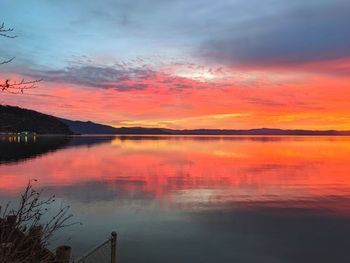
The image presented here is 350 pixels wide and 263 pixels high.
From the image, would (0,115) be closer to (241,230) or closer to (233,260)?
(233,260)

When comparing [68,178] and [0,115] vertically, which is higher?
[0,115]

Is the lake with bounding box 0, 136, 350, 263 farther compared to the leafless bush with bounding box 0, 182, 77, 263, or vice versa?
the lake with bounding box 0, 136, 350, 263

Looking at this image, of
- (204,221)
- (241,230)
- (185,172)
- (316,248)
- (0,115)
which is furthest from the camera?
(185,172)

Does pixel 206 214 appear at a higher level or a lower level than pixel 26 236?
lower

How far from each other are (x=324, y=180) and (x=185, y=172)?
15902mm

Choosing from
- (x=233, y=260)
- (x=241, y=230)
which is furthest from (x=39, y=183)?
(x=233, y=260)

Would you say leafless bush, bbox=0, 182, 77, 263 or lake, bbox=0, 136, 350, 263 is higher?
leafless bush, bbox=0, 182, 77, 263

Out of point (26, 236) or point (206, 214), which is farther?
point (206, 214)

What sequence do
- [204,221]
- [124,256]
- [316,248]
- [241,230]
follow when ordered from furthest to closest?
[204,221]
[241,230]
[316,248]
[124,256]

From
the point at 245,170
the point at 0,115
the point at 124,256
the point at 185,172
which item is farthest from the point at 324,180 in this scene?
the point at 0,115

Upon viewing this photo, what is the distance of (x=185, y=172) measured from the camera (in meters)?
48.5

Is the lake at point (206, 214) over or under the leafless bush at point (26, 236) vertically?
under

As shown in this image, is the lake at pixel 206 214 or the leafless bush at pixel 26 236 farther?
the lake at pixel 206 214

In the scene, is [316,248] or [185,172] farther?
[185,172]
